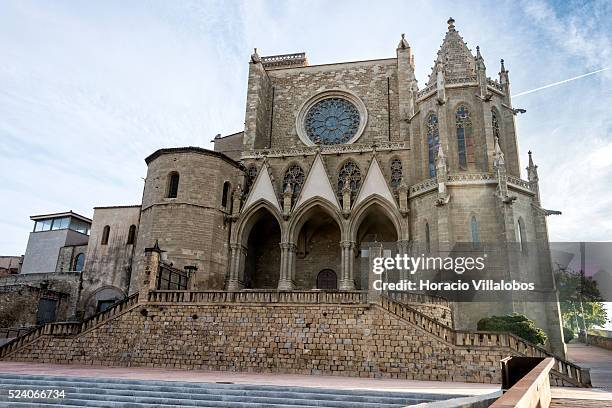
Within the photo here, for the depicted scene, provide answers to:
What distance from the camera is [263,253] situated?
2664cm

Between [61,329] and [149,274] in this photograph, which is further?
[149,274]

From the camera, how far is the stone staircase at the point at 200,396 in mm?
8609

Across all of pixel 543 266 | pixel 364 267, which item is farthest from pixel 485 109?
pixel 364 267

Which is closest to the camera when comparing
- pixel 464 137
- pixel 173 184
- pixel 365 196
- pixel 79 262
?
pixel 464 137

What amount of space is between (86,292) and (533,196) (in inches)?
926

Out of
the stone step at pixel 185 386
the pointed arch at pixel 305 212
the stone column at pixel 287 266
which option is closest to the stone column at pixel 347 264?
the pointed arch at pixel 305 212

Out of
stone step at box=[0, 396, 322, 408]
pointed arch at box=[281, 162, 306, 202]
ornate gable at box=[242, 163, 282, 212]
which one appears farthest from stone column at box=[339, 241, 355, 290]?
stone step at box=[0, 396, 322, 408]

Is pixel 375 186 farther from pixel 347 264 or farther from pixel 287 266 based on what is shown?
pixel 287 266

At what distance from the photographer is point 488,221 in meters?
20.4

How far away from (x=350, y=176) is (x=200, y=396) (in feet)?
57.6

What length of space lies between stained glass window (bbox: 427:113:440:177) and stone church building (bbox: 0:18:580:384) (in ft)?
0.24

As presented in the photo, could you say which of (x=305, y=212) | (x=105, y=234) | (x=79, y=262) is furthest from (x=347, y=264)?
(x=79, y=262)

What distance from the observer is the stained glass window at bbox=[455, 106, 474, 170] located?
74.5ft

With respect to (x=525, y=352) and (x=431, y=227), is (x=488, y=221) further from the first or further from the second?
(x=525, y=352)
